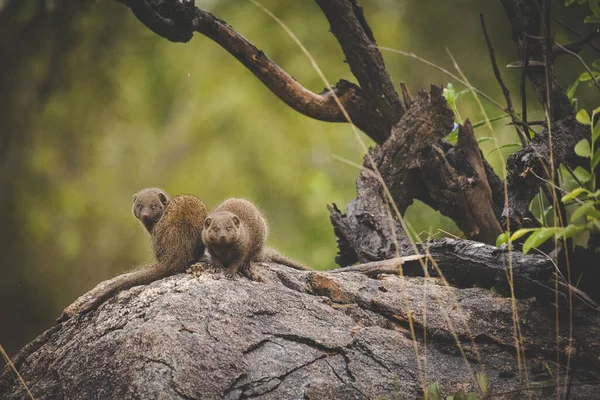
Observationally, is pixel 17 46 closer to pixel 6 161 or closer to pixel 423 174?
pixel 6 161

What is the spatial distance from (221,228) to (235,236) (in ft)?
0.35

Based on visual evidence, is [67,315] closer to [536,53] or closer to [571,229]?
[571,229]

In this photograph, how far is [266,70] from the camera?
589cm

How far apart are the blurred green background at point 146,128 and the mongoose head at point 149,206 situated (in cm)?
330

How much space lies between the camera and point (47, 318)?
9.34m

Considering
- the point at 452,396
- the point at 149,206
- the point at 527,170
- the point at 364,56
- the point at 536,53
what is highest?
the point at 364,56

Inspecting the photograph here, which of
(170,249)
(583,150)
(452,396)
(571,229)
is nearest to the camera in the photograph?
(571,229)

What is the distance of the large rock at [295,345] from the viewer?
3.20m

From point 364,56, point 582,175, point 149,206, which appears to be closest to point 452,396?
point 582,175

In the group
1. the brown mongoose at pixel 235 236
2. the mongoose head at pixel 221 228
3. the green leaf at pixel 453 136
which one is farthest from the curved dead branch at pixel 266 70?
the mongoose head at pixel 221 228

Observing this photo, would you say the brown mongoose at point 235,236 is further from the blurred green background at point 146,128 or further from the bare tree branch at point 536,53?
the blurred green background at point 146,128

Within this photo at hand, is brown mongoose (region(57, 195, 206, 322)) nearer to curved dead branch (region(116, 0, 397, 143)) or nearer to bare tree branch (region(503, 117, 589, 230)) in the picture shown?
curved dead branch (region(116, 0, 397, 143))

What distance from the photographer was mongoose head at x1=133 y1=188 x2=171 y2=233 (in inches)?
191

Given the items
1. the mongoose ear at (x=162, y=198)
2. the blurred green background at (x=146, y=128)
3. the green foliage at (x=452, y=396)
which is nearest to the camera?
the green foliage at (x=452, y=396)
